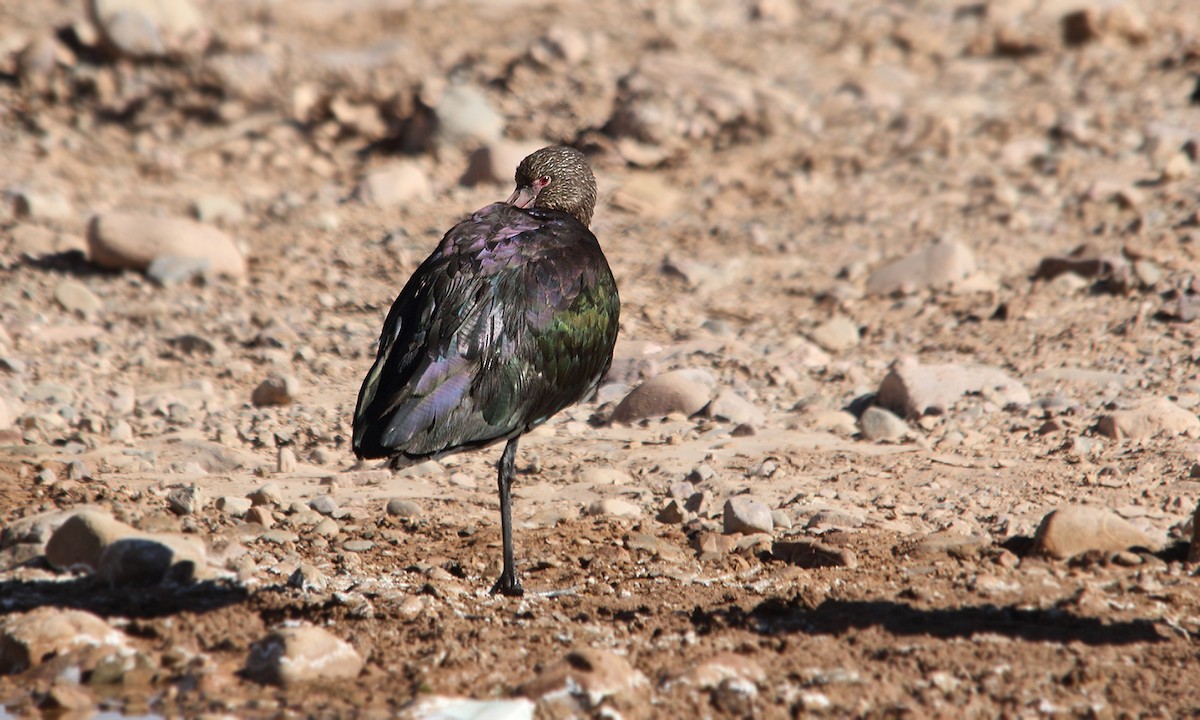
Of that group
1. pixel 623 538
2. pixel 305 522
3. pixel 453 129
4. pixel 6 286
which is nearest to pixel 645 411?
pixel 623 538

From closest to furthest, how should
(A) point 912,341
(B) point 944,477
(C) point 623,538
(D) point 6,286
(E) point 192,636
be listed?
(E) point 192,636, (C) point 623,538, (B) point 944,477, (A) point 912,341, (D) point 6,286

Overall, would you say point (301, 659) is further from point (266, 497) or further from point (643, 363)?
point (643, 363)

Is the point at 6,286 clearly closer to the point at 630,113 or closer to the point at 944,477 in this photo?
the point at 630,113

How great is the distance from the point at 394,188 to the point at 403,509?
5.74 m

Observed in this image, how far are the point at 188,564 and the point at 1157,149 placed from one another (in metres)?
8.58

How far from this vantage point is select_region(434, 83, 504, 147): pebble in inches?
495

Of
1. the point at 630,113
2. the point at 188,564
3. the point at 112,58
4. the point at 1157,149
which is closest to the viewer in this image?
the point at 188,564

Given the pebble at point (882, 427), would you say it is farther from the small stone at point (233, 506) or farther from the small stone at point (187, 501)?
the small stone at point (187, 501)

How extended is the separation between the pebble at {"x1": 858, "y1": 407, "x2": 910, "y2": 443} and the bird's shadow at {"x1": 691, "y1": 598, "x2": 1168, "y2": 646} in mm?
2179

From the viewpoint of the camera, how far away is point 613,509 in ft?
21.4

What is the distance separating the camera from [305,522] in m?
6.31

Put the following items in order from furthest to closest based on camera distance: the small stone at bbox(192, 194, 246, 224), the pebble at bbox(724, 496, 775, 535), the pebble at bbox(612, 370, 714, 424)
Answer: the small stone at bbox(192, 194, 246, 224) < the pebble at bbox(612, 370, 714, 424) < the pebble at bbox(724, 496, 775, 535)

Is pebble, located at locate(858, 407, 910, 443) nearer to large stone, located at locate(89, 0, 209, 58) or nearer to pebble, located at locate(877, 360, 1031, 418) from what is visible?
pebble, located at locate(877, 360, 1031, 418)

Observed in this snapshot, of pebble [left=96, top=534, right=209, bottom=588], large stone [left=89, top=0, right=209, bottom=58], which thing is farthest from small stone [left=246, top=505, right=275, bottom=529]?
large stone [left=89, top=0, right=209, bottom=58]
